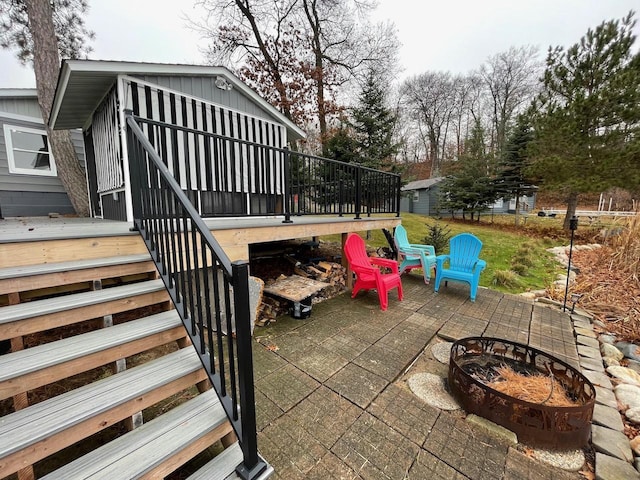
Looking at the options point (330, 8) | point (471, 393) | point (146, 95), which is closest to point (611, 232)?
point (471, 393)

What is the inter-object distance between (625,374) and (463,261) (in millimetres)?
2461

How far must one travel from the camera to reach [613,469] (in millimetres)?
1641

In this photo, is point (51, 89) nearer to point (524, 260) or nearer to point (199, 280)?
point (199, 280)

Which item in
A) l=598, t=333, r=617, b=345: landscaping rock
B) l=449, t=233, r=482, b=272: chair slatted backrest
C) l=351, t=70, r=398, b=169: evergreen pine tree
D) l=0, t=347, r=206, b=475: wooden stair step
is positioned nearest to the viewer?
l=0, t=347, r=206, b=475: wooden stair step

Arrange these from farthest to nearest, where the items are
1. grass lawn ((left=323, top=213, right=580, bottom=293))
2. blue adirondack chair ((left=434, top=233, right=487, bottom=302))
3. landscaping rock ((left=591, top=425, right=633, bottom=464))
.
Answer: grass lawn ((left=323, top=213, right=580, bottom=293)), blue adirondack chair ((left=434, top=233, right=487, bottom=302)), landscaping rock ((left=591, top=425, right=633, bottom=464))

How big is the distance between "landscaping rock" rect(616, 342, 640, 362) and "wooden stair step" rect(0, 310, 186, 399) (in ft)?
15.7

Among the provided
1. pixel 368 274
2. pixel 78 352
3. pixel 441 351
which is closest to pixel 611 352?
pixel 441 351

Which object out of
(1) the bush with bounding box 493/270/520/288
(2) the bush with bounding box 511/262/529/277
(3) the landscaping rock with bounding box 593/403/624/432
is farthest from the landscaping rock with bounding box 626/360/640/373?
(2) the bush with bounding box 511/262/529/277

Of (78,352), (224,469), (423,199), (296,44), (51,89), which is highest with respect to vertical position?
(296,44)

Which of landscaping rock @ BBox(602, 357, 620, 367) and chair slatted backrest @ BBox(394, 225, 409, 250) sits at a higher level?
chair slatted backrest @ BBox(394, 225, 409, 250)

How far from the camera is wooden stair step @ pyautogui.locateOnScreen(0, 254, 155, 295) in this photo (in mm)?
1633

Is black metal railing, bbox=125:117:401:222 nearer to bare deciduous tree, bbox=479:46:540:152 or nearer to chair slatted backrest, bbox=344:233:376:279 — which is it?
chair slatted backrest, bbox=344:233:376:279

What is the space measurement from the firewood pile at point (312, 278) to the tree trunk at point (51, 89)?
564 centimetres

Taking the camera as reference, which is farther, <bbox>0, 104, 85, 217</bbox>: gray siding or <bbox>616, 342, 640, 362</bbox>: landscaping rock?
<bbox>0, 104, 85, 217</bbox>: gray siding
